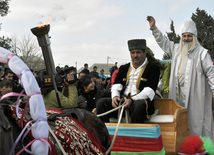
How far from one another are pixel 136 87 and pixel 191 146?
1136 millimetres

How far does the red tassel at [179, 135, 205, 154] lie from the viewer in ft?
12.8

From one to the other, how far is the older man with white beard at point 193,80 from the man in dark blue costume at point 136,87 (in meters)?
1.00

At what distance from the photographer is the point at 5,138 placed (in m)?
1.46

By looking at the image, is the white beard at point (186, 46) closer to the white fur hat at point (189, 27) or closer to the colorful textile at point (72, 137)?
the white fur hat at point (189, 27)

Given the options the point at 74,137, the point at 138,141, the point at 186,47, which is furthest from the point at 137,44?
the point at 74,137

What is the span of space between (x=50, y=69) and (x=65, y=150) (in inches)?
63.3

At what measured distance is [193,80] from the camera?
16.5ft

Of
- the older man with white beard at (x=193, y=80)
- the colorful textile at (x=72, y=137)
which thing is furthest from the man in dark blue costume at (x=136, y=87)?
the colorful textile at (x=72, y=137)

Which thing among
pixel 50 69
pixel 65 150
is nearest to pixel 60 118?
pixel 65 150

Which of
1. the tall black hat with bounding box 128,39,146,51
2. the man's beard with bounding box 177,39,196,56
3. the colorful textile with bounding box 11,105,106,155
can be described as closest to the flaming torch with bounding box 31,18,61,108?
the colorful textile with bounding box 11,105,106,155

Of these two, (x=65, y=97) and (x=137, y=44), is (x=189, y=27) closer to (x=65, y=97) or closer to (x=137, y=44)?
(x=137, y=44)

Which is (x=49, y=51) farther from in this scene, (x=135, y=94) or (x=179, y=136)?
(x=179, y=136)

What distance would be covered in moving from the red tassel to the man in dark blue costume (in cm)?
62

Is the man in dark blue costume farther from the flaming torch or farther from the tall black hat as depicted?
the flaming torch
